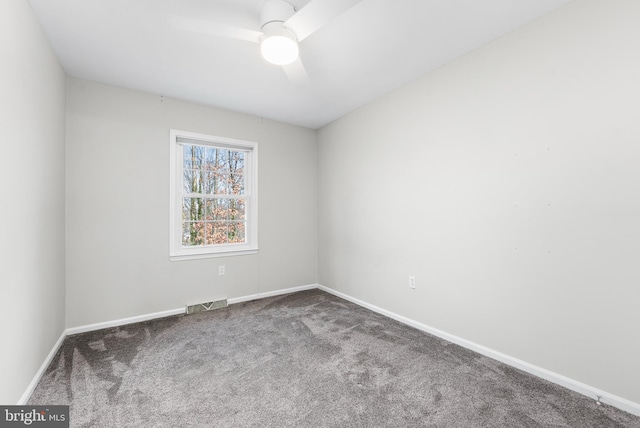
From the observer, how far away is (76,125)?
2680 mm

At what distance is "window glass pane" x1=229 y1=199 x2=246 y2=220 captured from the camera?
3695 mm

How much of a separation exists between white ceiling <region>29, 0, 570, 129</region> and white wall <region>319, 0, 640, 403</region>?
11.9 inches

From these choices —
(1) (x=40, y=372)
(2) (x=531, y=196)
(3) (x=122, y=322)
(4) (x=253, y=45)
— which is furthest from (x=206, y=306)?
(2) (x=531, y=196)

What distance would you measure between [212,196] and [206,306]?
136cm

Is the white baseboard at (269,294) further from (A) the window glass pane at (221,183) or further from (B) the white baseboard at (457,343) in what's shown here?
(A) the window glass pane at (221,183)

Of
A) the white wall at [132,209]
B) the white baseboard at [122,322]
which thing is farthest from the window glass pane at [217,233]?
the white baseboard at [122,322]

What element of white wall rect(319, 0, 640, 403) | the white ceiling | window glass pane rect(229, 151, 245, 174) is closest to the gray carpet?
white wall rect(319, 0, 640, 403)

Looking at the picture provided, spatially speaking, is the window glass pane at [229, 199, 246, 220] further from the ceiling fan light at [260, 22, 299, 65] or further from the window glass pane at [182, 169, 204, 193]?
the ceiling fan light at [260, 22, 299, 65]

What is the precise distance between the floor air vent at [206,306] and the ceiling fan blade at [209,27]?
2.82 meters

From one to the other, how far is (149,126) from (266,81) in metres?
1.43

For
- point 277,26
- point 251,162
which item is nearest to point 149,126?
point 251,162

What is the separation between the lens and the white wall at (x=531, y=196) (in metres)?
1.61

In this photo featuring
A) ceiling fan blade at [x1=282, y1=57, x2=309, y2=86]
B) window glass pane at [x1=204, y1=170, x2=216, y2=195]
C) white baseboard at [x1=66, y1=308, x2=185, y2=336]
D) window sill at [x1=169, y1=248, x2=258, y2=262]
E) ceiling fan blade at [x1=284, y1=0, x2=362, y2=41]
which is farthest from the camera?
window glass pane at [x1=204, y1=170, x2=216, y2=195]

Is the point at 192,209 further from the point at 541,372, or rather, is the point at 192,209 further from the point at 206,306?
the point at 541,372
